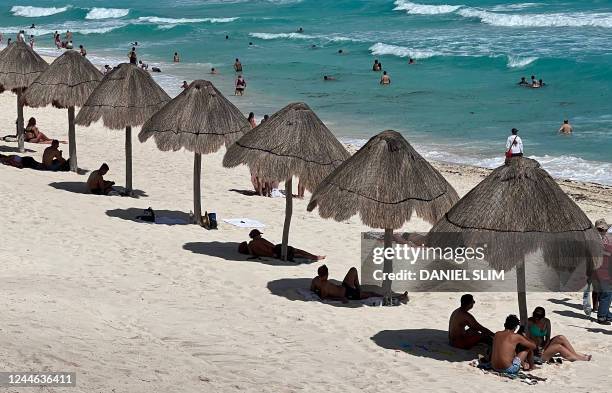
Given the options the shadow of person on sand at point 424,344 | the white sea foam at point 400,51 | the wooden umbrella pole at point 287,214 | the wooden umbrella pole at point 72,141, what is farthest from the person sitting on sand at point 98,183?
the white sea foam at point 400,51

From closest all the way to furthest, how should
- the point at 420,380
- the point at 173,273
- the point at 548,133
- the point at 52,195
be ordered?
the point at 420,380 < the point at 173,273 < the point at 52,195 < the point at 548,133

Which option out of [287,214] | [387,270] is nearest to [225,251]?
[287,214]

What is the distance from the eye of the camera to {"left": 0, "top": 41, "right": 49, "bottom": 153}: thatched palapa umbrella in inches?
770

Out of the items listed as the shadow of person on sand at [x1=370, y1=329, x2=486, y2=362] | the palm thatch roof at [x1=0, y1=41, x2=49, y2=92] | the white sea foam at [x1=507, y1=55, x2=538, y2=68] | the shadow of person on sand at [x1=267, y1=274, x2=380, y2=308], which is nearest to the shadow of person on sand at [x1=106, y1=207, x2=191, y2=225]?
the shadow of person on sand at [x1=267, y1=274, x2=380, y2=308]

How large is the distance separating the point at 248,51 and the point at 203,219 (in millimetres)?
37193

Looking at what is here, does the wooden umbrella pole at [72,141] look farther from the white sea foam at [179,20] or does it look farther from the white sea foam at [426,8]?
the white sea foam at [426,8]

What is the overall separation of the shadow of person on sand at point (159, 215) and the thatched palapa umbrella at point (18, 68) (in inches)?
176

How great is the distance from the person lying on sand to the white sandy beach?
24 cm

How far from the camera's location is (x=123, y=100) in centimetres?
1662

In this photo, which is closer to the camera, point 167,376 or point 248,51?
point 167,376

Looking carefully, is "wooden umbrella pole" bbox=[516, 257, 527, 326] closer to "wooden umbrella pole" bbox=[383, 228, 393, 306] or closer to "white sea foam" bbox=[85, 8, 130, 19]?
"wooden umbrella pole" bbox=[383, 228, 393, 306]

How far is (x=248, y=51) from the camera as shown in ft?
171

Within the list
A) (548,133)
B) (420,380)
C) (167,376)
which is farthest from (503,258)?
(548,133)

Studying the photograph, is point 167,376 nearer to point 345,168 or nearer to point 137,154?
point 345,168
